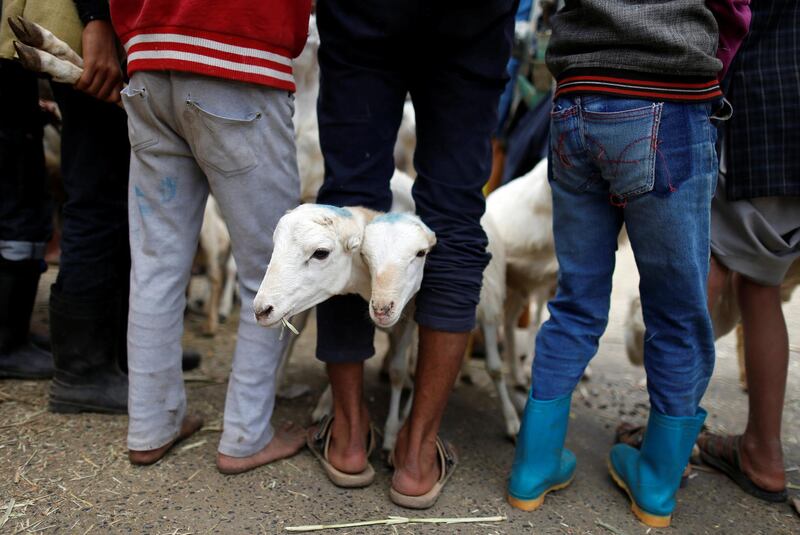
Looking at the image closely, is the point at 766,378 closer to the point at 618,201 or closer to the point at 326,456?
the point at 618,201

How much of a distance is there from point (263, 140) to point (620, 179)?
3.39 ft

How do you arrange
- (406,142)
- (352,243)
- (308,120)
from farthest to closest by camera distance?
(406,142) → (308,120) → (352,243)

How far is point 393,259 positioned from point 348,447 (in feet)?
2.29

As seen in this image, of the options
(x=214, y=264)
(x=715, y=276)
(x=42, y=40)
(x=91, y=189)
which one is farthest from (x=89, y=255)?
(x=715, y=276)

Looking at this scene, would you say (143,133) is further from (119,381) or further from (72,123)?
(119,381)

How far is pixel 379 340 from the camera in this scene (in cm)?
377

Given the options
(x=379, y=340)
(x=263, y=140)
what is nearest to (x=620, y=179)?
(x=263, y=140)

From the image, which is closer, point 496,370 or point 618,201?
point 618,201

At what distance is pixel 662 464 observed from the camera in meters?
1.86

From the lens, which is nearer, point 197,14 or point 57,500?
point 197,14

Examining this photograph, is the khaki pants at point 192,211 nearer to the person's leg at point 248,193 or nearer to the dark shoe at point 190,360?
the person's leg at point 248,193

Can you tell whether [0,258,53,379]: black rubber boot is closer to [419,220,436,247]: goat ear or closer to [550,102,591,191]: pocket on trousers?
[419,220,436,247]: goat ear

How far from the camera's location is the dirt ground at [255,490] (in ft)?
5.63

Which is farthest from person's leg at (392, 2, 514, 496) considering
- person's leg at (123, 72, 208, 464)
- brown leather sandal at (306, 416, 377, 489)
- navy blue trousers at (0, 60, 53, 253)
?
navy blue trousers at (0, 60, 53, 253)
